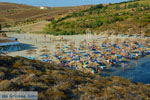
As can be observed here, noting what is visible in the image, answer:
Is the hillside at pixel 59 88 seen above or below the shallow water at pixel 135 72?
above

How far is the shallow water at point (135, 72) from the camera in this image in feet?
78.1

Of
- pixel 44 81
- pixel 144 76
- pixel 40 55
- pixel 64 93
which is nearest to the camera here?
pixel 64 93

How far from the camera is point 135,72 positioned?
26.1m

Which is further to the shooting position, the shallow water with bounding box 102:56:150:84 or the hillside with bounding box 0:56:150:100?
the shallow water with bounding box 102:56:150:84

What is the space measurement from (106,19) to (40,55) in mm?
39925

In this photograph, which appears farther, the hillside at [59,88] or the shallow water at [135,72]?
the shallow water at [135,72]

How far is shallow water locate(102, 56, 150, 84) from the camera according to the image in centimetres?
2380

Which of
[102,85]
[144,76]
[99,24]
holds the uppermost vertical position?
[99,24]

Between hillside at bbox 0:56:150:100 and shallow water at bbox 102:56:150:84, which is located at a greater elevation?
hillside at bbox 0:56:150:100

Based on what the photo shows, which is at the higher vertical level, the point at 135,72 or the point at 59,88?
the point at 59,88

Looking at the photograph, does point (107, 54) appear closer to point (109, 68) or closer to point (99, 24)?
point (109, 68)

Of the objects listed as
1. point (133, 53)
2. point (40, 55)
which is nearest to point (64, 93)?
point (40, 55)

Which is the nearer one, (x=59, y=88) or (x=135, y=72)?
(x=59, y=88)

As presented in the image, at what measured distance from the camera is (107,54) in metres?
33.8
